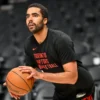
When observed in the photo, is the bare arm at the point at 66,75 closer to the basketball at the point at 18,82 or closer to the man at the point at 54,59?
the man at the point at 54,59

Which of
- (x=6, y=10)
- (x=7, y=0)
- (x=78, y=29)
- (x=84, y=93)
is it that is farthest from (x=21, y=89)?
(x=7, y=0)

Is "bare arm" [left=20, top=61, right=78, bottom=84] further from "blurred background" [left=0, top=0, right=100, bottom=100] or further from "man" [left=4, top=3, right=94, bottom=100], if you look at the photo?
"blurred background" [left=0, top=0, right=100, bottom=100]

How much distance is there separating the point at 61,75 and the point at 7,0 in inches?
454

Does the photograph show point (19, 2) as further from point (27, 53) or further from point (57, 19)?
point (27, 53)

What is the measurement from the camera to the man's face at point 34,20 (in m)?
2.41

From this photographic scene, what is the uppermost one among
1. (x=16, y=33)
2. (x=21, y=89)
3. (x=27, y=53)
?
(x=27, y=53)

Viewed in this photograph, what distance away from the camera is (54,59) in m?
2.53

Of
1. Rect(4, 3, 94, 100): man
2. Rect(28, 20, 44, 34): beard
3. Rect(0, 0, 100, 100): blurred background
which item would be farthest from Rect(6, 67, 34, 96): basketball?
Rect(0, 0, 100, 100): blurred background

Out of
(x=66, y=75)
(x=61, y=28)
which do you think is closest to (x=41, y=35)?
(x=66, y=75)

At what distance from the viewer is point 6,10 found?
40.6 feet

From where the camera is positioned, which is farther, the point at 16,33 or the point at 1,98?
the point at 16,33

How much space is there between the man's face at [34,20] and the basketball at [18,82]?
0.35 m

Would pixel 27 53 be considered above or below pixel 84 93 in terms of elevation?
above

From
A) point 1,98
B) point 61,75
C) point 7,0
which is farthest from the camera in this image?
point 7,0
